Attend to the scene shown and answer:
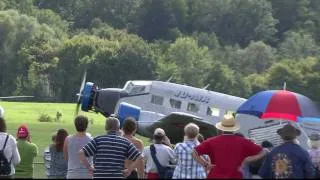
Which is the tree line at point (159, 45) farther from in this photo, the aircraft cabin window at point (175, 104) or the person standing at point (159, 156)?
the person standing at point (159, 156)

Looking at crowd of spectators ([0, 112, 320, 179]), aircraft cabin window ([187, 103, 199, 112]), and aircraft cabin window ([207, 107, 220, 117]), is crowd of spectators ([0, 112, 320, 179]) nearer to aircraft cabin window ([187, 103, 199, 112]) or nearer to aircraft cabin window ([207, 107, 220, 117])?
aircraft cabin window ([207, 107, 220, 117])

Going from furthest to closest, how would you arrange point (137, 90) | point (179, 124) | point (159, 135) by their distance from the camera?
point (137, 90) → point (179, 124) → point (159, 135)

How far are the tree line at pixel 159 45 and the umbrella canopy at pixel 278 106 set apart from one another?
7388 centimetres

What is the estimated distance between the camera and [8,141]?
1138 centimetres

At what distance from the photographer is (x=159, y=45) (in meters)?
132

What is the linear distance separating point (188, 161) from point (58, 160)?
2130 mm

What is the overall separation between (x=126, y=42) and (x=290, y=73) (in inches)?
990

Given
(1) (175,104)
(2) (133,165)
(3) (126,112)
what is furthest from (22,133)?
(1) (175,104)

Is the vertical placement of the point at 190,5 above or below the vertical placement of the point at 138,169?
below

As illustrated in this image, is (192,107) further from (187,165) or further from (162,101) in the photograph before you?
(187,165)

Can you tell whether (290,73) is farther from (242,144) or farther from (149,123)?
(242,144)

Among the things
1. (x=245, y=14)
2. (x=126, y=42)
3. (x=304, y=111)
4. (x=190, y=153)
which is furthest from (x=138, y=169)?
(x=245, y=14)

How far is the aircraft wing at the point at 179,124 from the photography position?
26.8 metres

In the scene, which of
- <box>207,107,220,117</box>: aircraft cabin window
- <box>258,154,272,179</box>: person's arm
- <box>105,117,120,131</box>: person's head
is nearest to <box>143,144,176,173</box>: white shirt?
<box>105,117,120,131</box>: person's head
